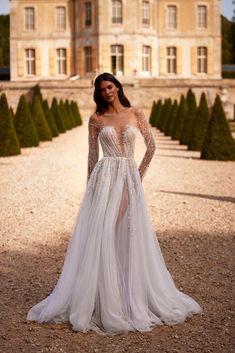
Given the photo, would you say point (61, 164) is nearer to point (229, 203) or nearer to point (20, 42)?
point (229, 203)

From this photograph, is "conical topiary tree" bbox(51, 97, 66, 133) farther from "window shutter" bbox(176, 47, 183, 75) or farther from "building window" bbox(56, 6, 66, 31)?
"building window" bbox(56, 6, 66, 31)

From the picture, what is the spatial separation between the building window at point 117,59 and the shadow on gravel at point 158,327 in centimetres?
3192

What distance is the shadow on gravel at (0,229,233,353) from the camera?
10.9 feet

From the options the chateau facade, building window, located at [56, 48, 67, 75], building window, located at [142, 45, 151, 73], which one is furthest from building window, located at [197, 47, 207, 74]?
building window, located at [56, 48, 67, 75]

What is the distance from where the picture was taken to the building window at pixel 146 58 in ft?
124

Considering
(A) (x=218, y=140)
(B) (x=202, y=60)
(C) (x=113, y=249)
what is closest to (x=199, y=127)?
(A) (x=218, y=140)

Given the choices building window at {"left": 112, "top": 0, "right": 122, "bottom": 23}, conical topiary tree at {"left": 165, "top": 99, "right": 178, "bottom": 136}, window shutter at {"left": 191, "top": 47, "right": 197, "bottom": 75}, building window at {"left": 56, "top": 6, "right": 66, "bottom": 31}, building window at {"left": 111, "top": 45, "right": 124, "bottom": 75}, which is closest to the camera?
conical topiary tree at {"left": 165, "top": 99, "right": 178, "bottom": 136}

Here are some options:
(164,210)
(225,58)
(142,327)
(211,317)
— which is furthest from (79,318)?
(225,58)

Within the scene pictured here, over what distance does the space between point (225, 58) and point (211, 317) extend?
45898 millimetres

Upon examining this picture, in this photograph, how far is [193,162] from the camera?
40.5 feet

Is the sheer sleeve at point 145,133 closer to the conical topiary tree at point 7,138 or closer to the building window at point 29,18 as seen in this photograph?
the conical topiary tree at point 7,138

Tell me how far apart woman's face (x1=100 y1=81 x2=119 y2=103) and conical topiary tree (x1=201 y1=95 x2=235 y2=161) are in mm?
9026

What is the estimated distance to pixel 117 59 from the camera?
37.3m

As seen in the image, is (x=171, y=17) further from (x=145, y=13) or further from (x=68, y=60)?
(x=68, y=60)
